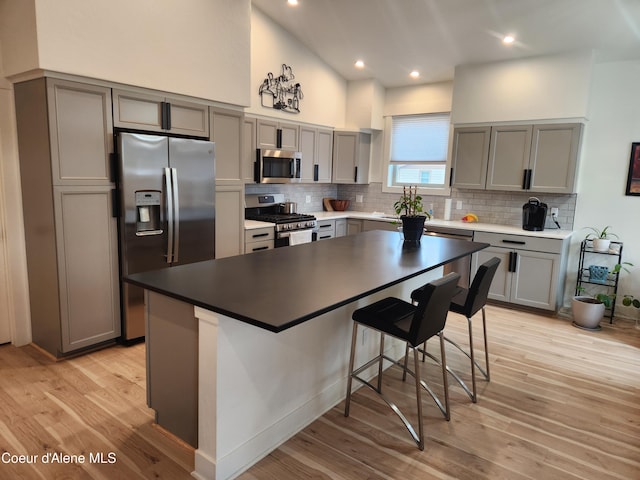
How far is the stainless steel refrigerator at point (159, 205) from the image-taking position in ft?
10.6

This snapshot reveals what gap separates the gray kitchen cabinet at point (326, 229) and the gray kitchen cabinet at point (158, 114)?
6.86 feet

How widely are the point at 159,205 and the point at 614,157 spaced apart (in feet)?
15.1

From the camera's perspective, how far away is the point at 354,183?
6.16 metres

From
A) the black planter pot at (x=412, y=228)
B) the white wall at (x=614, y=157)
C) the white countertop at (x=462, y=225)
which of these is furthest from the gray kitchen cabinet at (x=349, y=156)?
the black planter pot at (x=412, y=228)

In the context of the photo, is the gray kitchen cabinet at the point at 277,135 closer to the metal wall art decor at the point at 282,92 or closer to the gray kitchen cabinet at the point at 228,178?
the metal wall art decor at the point at 282,92

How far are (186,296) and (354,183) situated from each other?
4592 mm

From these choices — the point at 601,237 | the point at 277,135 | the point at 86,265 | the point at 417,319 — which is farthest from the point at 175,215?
the point at 601,237

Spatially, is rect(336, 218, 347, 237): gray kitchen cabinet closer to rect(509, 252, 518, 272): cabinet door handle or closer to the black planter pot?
rect(509, 252, 518, 272): cabinet door handle

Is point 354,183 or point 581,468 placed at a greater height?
point 354,183

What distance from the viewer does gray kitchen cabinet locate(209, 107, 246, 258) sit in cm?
400

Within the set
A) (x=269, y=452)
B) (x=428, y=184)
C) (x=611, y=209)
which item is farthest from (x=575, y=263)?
(x=269, y=452)

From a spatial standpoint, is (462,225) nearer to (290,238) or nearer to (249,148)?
(290,238)

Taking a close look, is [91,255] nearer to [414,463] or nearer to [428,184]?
[414,463]

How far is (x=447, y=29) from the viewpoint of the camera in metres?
4.41
